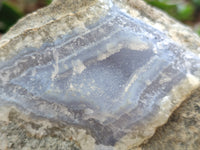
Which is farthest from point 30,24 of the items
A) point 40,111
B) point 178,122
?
point 178,122

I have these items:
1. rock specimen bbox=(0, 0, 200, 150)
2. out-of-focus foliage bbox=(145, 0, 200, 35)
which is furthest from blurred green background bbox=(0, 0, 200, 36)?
rock specimen bbox=(0, 0, 200, 150)

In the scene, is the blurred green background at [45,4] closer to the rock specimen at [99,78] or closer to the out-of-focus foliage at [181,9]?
the out-of-focus foliage at [181,9]

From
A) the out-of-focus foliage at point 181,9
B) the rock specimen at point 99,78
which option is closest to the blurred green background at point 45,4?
the out-of-focus foliage at point 181,9

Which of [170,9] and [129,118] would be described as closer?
[129,118]

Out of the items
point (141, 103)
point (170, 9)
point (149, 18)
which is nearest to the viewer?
point (141, 103)

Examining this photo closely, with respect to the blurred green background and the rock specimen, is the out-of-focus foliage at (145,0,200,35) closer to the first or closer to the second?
the blurred green background

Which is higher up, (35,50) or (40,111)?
(35,50)

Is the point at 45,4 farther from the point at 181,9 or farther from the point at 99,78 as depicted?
the point at 99,78

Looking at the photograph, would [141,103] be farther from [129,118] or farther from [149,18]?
[149,18]
